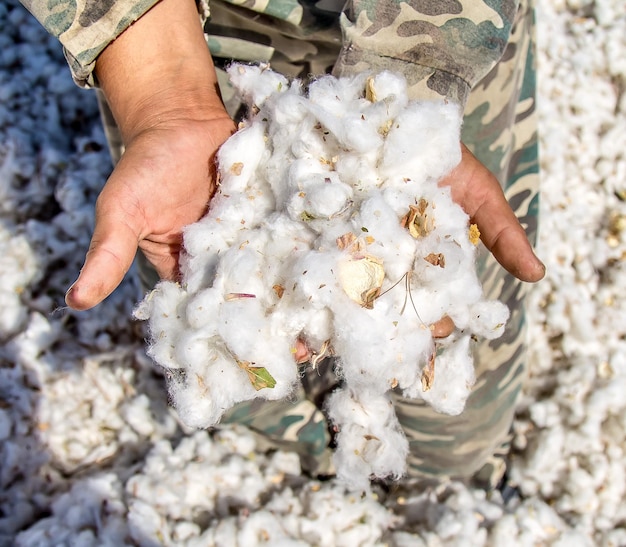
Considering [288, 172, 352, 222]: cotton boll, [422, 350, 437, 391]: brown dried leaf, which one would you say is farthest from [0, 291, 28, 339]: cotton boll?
[422, 350, 437, 391]: brown dried leaf

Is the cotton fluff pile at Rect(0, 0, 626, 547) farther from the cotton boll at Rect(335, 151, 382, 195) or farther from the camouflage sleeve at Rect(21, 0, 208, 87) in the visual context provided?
the cotton boll at Rect(335, 151, 382, 195)

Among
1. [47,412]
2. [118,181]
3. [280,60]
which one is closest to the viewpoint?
[118,181]

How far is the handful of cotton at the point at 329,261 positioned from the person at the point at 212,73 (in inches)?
2.6

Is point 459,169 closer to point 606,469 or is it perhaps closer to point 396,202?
point 396,202

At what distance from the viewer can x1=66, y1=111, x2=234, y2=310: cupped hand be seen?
31.4 inches

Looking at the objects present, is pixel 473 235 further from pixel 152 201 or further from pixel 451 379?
pixel 152 201

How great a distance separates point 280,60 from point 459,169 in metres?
0.46

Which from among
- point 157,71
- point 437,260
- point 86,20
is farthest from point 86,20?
point 437,260

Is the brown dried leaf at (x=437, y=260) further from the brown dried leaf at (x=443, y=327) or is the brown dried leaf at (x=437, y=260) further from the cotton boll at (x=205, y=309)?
the cotton boll at (x=205, y=309)

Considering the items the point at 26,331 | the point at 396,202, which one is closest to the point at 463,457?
the point at 396,202

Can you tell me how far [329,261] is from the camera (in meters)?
0.83

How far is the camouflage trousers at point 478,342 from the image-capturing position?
125cm

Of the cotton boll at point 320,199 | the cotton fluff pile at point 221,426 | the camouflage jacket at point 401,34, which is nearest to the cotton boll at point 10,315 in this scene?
the cotton fluff pile at point 221,426

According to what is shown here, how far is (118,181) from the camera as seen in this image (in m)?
0.87
